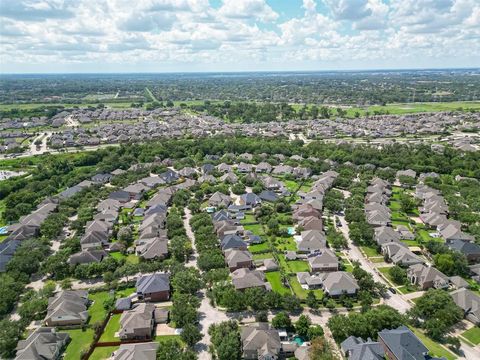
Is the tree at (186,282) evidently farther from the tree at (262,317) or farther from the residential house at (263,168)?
the residential house at (263,168)

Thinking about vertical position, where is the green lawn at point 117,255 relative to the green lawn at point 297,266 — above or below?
below

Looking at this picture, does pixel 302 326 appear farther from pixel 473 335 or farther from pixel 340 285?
pixel 473 335

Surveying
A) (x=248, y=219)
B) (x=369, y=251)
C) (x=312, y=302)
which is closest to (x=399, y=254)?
(x=369, y=251)

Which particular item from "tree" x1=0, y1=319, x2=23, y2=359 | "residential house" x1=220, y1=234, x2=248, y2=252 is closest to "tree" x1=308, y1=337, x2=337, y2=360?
"residential house" x1=220, y1=234, x2=248, y2=252

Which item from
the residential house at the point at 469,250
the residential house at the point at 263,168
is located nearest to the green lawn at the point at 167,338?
the residential house at the point at 469,250

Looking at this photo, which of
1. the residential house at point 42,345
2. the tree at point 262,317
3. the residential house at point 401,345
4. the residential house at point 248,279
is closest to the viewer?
the residential house at point 401,345

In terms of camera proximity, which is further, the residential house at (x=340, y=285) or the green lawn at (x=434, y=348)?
the residential house at (x=340, y=285)
